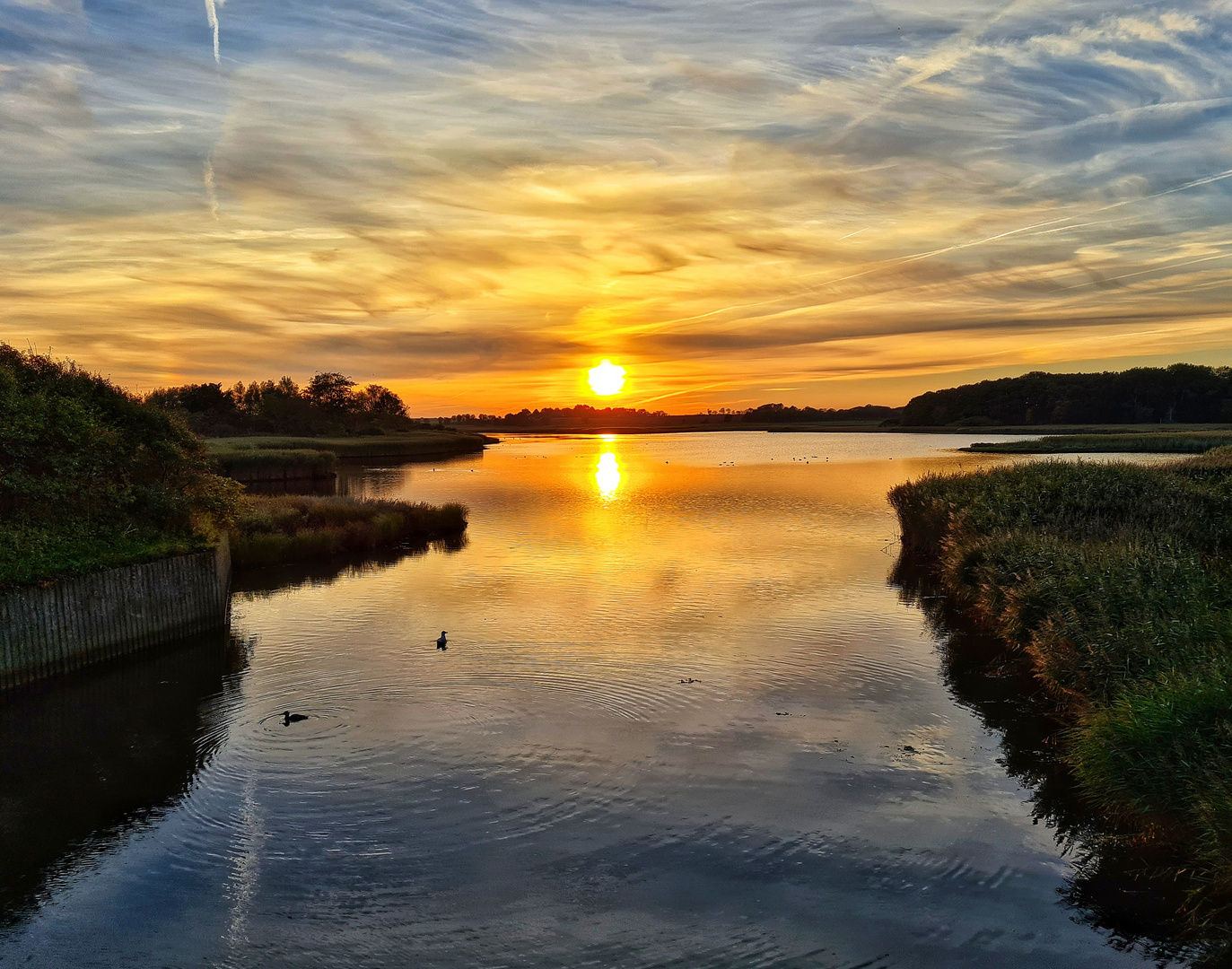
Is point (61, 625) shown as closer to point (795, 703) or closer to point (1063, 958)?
point (795, 703)

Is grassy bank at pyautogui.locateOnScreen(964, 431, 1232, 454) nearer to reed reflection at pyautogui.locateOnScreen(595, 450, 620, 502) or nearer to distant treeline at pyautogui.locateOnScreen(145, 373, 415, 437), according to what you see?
reed reflection at pyautogui.locateOnScreen(595, 450, 620, 502)

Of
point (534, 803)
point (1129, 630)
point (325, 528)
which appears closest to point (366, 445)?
point (325, 528)

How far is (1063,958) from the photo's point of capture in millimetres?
7871

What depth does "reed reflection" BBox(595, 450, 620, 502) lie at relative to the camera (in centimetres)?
6022

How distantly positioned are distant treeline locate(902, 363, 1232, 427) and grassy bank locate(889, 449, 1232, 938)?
502 ft

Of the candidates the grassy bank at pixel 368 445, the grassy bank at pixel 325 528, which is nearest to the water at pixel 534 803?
the grassy bank at pixel 325 528

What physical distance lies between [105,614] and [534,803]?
1127 centimetres

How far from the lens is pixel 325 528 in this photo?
3478 cm

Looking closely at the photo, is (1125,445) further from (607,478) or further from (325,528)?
(325,528)

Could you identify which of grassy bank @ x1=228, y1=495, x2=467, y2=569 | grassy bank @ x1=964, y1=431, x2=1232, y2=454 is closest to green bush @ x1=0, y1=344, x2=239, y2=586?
grassy bank @ x1=228, y1=495, x2=467, y2=569

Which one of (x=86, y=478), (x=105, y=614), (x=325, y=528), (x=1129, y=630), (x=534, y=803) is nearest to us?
(x=534, y=803)

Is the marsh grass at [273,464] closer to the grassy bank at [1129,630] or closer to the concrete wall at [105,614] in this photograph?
the concrete wall at [105,614]

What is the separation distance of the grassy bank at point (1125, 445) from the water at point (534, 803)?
83603 mm

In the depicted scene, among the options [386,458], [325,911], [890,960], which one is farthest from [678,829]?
[386,458]
